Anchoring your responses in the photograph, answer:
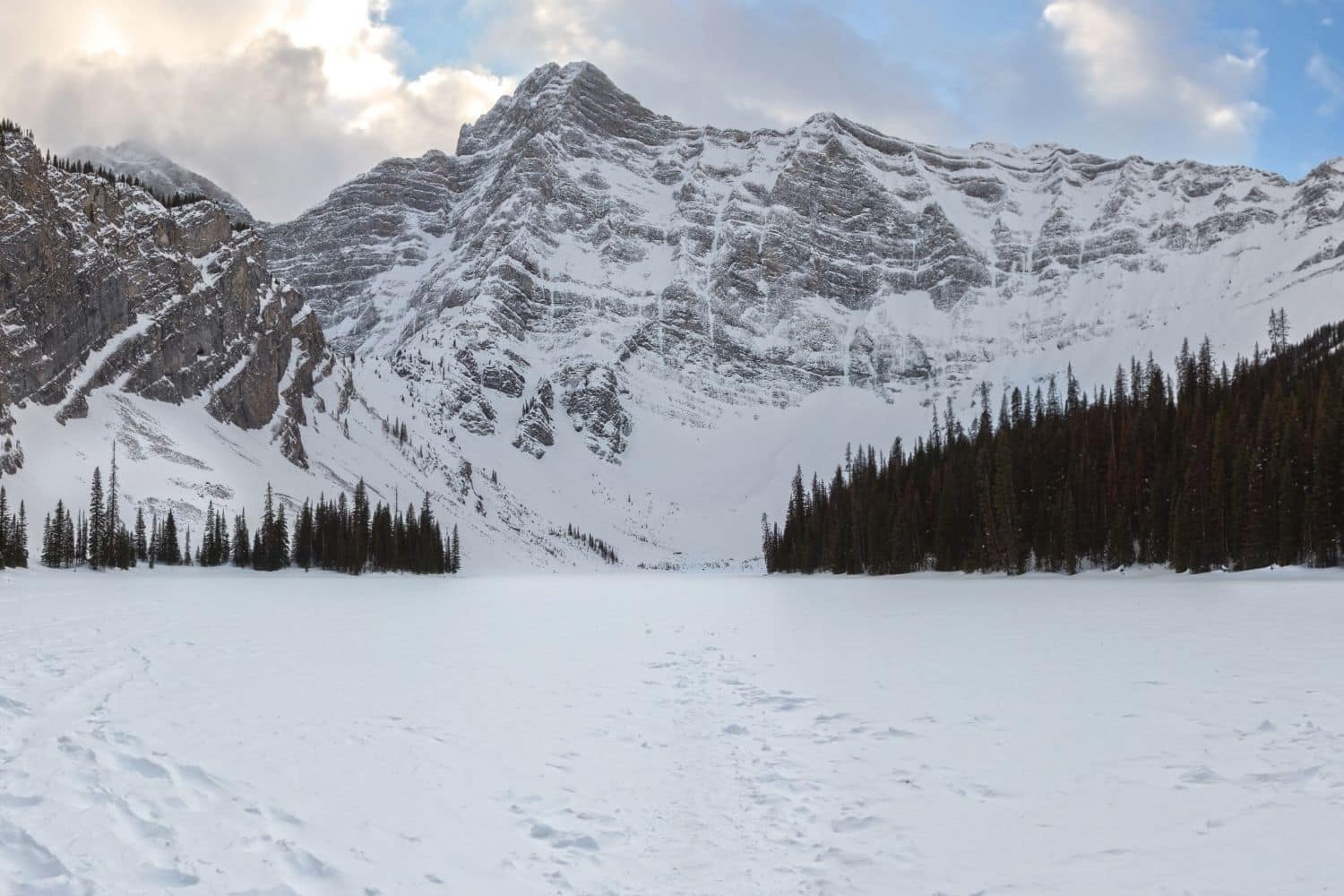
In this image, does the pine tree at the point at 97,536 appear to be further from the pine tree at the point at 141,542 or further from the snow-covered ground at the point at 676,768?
the snow-covered ground at the point at 676,768

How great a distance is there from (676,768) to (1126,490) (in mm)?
73018

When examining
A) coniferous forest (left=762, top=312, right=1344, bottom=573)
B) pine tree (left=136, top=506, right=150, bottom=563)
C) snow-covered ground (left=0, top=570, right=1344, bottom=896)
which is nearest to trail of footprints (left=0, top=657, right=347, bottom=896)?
snow-covered ground (left=0, top=570, right=1344, bottom=896)

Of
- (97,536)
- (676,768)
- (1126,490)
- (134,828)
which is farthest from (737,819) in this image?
(97,536)

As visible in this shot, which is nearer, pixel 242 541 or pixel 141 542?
pixel 141 542

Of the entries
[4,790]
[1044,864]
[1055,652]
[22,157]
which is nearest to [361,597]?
[1055,652]

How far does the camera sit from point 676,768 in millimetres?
12094

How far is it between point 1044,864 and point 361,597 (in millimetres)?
57395

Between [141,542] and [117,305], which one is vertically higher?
[117,305]

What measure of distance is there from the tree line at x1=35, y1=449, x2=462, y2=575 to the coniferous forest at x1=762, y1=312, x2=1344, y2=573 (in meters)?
58.8

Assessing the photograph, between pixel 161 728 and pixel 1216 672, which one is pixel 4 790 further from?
pixel 1216 672

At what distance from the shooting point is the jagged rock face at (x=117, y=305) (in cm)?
15050

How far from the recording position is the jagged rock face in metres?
150

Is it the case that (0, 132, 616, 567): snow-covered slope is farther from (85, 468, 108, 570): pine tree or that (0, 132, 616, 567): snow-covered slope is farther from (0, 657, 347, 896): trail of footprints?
(0, 657, 347, 896): trail of footprints

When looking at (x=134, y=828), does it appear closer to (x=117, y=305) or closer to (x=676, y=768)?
(x=676, y=768)
